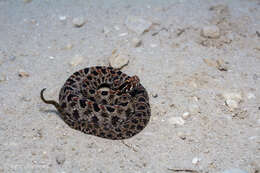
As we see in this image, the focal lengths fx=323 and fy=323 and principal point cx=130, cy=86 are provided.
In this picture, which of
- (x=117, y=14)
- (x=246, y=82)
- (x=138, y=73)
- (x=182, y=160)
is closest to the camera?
(x=182, y=160)

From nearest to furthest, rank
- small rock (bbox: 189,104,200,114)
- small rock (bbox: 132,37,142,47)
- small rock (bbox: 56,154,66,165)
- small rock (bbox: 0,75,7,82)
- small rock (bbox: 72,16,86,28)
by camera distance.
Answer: small rock (bbox: 56,154,66,165), small rock (bbox: 189,104,200,114), small rock (bbox: 0,75,7,82), small rock (bbox: 132,37,142,47), small rock (bbox: 72,16,86,28)

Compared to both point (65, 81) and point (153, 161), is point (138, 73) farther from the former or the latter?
point (153, 161)

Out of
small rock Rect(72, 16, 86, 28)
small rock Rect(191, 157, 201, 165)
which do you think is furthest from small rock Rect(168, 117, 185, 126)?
small rock Rect(72, 16, 86, 28)

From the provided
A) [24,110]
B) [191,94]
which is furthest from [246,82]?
[24,110]

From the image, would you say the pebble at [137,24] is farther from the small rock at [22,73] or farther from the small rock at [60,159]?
the small rock at [60,159]

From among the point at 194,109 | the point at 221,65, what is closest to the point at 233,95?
the point at 194,109

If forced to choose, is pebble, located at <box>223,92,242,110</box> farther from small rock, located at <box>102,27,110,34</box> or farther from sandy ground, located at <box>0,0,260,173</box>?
small rock, located at <box>102,27,110,34</box>
